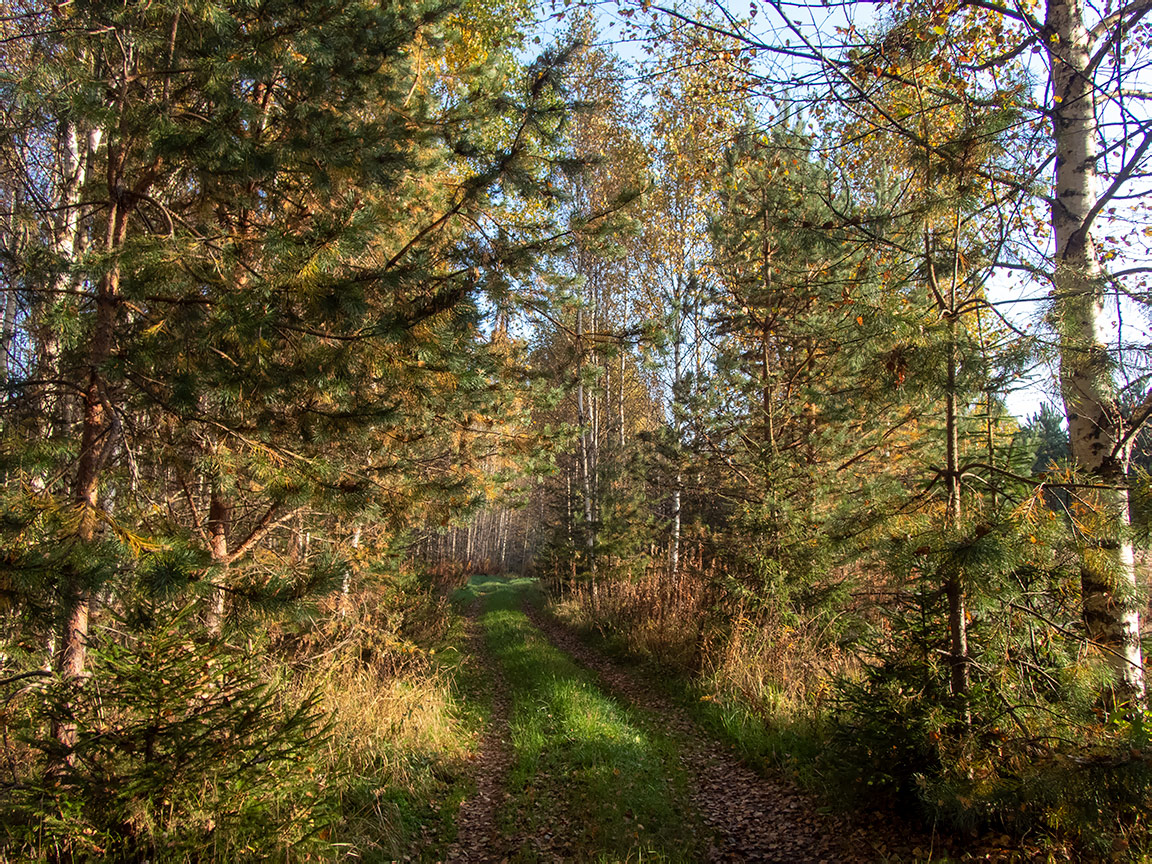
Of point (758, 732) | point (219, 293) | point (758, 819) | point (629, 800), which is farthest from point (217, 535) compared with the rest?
point (758, 732)

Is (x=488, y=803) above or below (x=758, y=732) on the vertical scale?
below

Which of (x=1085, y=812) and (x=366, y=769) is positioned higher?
(x=1085, y=812)

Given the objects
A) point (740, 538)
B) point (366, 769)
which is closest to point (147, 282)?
point (366, 769)

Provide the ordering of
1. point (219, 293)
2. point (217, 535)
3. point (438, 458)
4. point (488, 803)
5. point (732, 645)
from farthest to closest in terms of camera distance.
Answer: point (732, 645)
point (438, 458)
point (488, 803)
point (217, 535)
point (219, 293)

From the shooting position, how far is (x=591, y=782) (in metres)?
4.88

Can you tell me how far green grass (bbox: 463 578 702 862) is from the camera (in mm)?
4125

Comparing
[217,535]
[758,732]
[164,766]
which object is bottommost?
[758,732]

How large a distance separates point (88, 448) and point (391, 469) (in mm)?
1963

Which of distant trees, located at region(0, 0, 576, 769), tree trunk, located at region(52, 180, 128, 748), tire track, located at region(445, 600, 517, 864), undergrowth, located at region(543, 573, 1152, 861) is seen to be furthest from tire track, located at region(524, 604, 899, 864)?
tree trunk, located at region(52, 180, 128, 748)

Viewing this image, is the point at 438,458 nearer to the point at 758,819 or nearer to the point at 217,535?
the point at 217,535

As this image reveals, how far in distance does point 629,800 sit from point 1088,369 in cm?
440

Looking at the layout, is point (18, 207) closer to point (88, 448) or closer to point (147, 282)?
point (147, 282)

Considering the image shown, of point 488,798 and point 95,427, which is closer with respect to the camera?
point 95,427

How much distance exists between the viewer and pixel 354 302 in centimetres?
300
